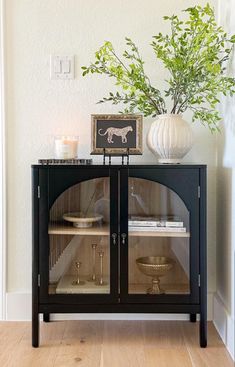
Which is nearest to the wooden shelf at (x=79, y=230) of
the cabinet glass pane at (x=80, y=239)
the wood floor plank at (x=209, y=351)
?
the cabinet glass pane at (x=80, y=239)

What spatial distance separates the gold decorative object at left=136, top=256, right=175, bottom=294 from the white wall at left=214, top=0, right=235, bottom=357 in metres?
0.29

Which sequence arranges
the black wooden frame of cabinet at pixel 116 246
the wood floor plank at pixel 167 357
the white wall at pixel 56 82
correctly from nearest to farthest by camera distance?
the wood floor plank at pixel 167 357, the black wooden frame of cabinet at pixel 116 246, the white wall at pixel 56 82

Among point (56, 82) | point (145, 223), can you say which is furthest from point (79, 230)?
point (56, 82)

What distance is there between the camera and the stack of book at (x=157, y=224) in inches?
71.7

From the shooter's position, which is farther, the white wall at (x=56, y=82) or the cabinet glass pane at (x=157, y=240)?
the white wall at (x=56, y=82)

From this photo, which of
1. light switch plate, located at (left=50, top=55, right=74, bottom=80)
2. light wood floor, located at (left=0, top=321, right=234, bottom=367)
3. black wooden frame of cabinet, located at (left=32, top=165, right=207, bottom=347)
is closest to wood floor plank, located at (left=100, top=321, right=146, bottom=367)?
light wood floor, located at (left=0, top=321, right=234, bottom=367)

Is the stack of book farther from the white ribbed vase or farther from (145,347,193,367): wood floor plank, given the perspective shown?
(145,347,193,367): wood floor plank

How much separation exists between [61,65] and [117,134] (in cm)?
53

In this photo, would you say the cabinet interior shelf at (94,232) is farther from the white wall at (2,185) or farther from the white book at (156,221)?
the white wall at (2,185)

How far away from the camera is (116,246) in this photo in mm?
1822

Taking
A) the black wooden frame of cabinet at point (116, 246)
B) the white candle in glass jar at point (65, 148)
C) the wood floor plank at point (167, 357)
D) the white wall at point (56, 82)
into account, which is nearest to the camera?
the wood floor plank at point (167, 357)

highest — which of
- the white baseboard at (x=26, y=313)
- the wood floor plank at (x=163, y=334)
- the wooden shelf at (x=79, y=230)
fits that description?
the wooden shelf at (x=79, y=230)

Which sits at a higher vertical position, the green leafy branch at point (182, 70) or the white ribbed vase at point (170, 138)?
the green leafy branch at point (182, 70)

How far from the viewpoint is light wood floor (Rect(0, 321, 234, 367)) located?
1706mm
